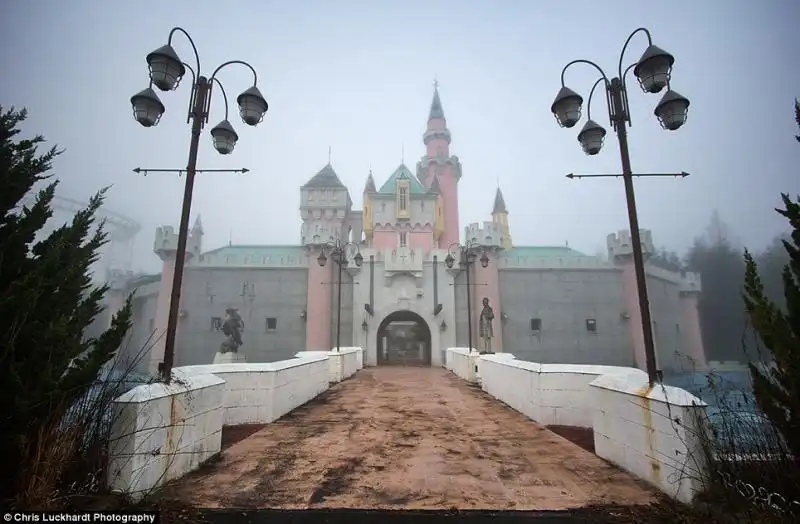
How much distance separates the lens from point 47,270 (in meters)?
3.21

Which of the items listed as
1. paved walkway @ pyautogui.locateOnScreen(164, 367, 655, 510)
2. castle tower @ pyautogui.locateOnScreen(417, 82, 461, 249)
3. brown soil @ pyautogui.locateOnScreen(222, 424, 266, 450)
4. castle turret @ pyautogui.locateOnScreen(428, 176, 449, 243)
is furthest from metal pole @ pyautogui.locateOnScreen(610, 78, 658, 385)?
castle tower @ pyautogui.locateOnScreen(417, 82, 461, 249)

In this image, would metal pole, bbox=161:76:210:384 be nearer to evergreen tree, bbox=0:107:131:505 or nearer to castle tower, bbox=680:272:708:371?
evergreen tree, bbox=0:107:131:505

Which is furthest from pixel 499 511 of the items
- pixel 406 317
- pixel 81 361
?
pixel 406 317

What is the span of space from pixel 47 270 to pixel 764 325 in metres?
5.92

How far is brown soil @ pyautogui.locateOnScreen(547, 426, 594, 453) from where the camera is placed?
538cm

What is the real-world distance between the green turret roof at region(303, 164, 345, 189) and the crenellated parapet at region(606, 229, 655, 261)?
24748mm

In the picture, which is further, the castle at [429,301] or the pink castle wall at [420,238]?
the pink castle wall at [420,238]

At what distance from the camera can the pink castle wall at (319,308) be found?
24.7 m

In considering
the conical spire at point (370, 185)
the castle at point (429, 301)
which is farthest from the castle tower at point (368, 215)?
the castle at point (429, 301)

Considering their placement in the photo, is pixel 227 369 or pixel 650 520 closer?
pixel 650 520

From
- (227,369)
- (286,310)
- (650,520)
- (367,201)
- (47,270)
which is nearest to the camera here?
(650,520)

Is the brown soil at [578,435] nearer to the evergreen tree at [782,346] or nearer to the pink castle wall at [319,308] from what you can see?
the evergreen tree at [782,346]

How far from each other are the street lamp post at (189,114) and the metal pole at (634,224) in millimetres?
5079

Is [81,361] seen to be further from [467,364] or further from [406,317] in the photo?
[406,317]
